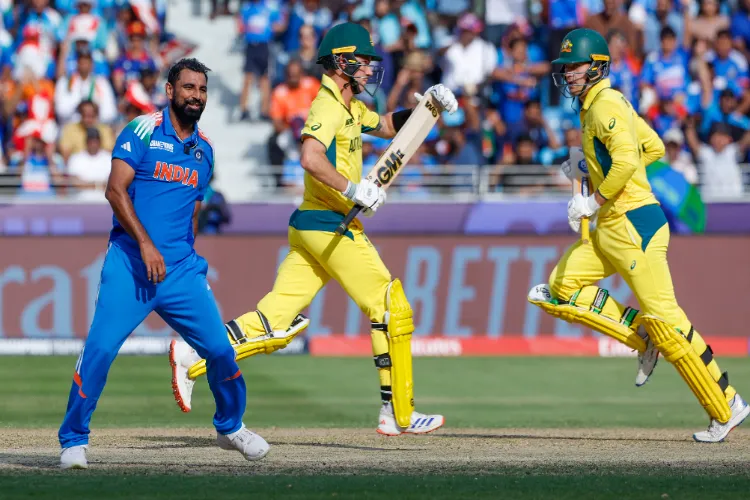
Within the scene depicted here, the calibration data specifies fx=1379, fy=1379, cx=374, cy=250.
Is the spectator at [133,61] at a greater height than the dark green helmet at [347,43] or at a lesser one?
lesser

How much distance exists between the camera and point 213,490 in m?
6.46

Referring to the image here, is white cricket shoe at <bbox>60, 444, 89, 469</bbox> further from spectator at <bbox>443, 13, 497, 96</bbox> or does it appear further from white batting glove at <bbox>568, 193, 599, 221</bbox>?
spectator at <bbox>443, 13, 497, 96</bbox>

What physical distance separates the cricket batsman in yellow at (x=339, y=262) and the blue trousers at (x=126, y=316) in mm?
1104

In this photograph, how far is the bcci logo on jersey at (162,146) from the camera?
705 centimetres

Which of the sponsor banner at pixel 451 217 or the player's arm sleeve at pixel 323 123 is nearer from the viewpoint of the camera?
the player's arm sleeve at pixel 323 123

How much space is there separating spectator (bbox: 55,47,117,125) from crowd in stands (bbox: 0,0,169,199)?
0.01 meters

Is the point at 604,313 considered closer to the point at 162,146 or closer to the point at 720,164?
the point at 162,146

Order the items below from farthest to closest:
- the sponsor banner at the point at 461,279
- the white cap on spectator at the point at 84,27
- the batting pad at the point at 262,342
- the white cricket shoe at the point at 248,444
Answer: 1. the white cap on spectator at the point at 84,27
2. the sponsor banner at the point at 461,279
3. the batting pad at the point at 262,342
4. the white cricket shoe at the point at 248,444

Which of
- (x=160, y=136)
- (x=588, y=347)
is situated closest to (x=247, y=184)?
(x=588, y=347)

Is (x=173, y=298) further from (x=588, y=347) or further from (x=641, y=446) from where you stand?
(x=588, y=347)

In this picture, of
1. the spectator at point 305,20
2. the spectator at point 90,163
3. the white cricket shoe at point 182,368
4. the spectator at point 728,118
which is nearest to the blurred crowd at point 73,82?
the spectator at point 90,163

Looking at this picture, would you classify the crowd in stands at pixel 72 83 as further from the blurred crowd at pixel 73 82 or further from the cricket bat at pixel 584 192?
the cricket bat at pixel 584 192

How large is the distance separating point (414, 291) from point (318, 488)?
30.1 feet

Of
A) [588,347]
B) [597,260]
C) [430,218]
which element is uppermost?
[597,260]
